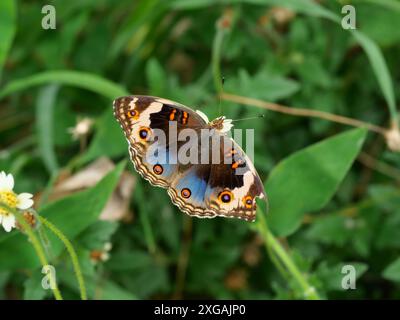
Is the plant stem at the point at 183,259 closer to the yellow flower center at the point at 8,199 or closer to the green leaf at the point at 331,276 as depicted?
the green leaf at the point at 331,276

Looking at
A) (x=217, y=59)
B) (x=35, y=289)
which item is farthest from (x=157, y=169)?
(x=217, y=59)

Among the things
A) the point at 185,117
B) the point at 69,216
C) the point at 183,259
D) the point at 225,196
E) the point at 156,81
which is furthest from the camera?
the point at 183,259

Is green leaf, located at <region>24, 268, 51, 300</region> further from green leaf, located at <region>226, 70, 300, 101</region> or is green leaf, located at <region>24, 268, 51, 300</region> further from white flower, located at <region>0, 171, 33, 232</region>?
green leaf, located at <region>226, 70, 300, 101</region>

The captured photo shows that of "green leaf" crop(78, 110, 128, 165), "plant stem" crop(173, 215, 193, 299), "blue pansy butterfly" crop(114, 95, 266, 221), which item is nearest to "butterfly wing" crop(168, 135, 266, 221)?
"blue pansy butterfly" crop(114, 95, 266, 221)

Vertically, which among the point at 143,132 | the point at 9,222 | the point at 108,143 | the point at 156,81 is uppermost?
the point at 156,81

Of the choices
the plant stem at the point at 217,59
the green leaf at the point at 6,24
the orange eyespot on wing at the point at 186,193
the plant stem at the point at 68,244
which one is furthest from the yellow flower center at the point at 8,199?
the plant stem at the point at 217,59

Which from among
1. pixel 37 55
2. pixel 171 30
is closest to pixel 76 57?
pixel 37 55

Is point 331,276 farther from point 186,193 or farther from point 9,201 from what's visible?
point 9,201
